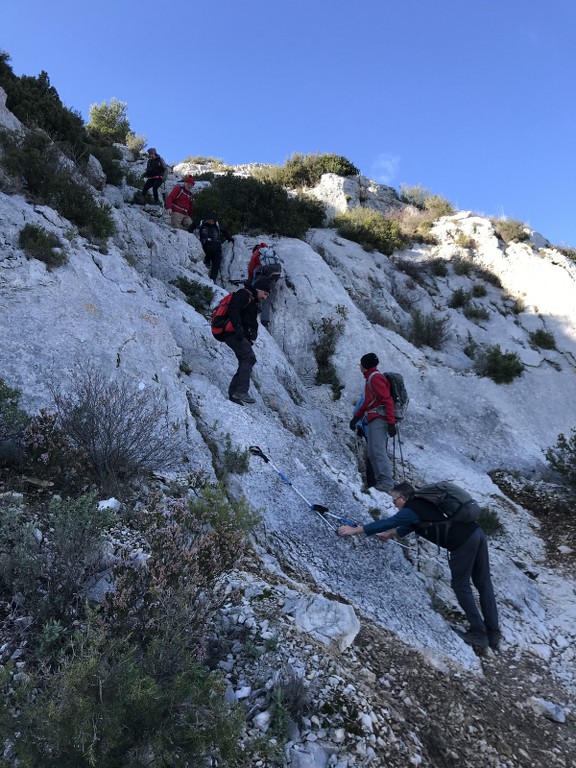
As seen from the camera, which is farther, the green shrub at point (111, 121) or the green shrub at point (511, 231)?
the green shrub at point (111, 121)

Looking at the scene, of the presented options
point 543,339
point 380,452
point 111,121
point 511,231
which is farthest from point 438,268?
point 111,121

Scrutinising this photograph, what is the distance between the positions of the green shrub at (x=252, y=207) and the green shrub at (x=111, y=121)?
1327 centimetres

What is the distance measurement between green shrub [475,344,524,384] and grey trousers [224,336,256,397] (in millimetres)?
7958

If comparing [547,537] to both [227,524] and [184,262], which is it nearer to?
[227,524]

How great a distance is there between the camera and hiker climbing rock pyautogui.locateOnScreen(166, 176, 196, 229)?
14531 millimetres

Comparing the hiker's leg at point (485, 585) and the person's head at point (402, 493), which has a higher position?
the person's head at point (402, 493)

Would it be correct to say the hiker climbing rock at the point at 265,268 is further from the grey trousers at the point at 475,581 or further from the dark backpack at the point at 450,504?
the grey trousers at the point at 475,581

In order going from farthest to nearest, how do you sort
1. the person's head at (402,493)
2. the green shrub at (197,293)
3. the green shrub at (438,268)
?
1. the green shrub at (438,268)
2. the green shrub at (197,293)
3. the person's head at (402,493)

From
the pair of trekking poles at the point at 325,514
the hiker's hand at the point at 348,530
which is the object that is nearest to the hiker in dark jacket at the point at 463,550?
the hiker's hand at the point at 348,530

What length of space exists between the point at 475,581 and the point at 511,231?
17.5 metres

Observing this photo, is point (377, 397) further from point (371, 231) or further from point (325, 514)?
point (371, 231)

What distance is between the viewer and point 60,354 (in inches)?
263

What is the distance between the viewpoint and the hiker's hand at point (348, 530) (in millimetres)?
6117

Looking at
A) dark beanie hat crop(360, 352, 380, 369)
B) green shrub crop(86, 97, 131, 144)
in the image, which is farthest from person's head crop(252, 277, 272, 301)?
green shrub crop(86, 97, 131, 144)
